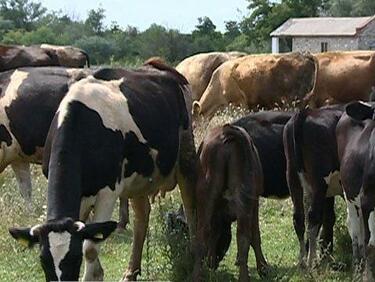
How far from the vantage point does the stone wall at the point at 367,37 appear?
70188mm

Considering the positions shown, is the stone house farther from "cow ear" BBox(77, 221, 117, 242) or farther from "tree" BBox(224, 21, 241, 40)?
"cow ear" BBox(77, 221, 117, 242)

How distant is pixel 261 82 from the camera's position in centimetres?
2145

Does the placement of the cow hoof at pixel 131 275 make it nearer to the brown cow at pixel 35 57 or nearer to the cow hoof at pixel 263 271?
the cow hoof at pixel 263 271

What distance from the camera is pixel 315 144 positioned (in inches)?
358

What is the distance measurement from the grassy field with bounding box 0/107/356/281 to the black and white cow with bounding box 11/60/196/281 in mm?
374

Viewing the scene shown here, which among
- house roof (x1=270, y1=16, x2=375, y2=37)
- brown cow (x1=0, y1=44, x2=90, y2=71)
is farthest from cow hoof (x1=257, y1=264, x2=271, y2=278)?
house roof (x1=270, y1=16, x2=375, y2=37)

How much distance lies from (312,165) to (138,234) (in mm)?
1900

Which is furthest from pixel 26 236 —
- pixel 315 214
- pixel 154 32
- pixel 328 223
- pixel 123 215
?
pixel 154 32

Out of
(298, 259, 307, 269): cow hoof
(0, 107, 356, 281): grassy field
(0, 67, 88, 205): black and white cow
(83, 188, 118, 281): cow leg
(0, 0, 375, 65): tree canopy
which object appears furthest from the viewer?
(0, 0, 375, 65): tree canopy

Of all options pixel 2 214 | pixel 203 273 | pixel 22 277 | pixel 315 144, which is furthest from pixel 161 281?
pixel 2 214

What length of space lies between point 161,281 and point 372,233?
2.11 m

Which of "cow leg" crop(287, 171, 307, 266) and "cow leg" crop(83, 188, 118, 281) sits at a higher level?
"cow leg" crop(83, 188, 118, 281)

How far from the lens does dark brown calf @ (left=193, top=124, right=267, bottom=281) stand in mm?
8164

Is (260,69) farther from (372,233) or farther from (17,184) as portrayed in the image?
(372,233)
